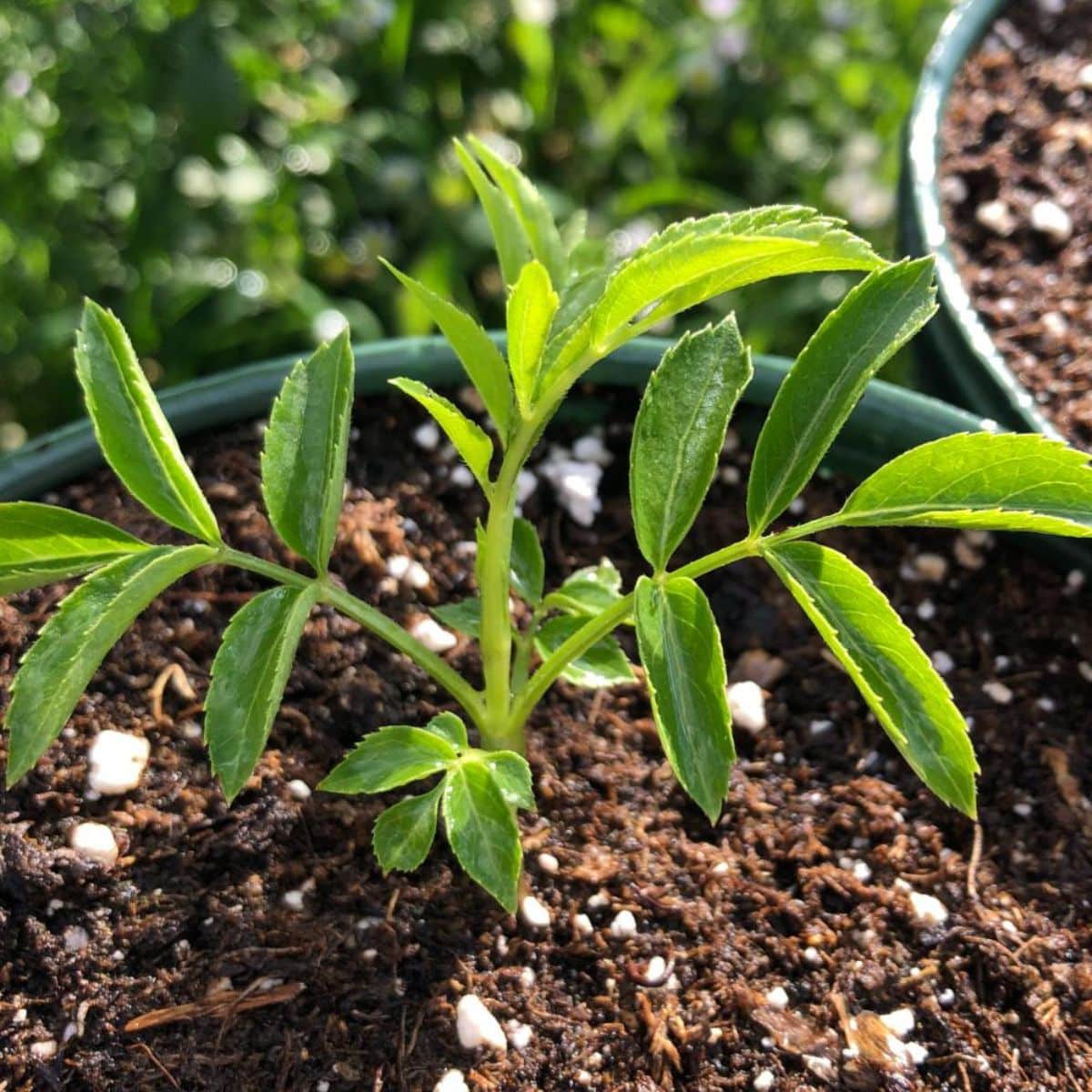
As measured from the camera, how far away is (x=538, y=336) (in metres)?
0.77

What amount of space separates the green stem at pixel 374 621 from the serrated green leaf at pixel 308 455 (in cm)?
2

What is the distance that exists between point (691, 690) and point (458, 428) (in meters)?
0.19

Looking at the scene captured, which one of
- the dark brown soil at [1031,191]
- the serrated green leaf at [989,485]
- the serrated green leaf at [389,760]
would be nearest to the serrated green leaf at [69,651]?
the serrated green leaf at [389,760]

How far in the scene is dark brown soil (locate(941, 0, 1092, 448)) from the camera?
4.22ft

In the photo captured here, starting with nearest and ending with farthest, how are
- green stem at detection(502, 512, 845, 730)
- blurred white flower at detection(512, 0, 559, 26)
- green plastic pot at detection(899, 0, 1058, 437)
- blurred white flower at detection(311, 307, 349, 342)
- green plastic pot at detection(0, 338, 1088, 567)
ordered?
1. green stem at detection(502, 512, 845, 730)
2. green plastic pot at detection(0, 338, 1088, 567)
3. green plastic pot at detection(899, 0, 1058, 437)
4. blurred white flower at detection(311, 307, 349, 342)
5. blurred white flower at detection(512, 0, 559, 26)

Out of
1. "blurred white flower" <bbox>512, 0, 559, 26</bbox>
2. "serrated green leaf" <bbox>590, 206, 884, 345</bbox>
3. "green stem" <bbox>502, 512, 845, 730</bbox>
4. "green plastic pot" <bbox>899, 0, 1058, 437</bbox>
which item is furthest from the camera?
"blurred white flower" <bbox>512, 0, 559, 26</bbox>

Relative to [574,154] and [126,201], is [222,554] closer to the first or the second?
[126,201]

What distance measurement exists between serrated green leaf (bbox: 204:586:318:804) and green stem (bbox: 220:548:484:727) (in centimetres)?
3

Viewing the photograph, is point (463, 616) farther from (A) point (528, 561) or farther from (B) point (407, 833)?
(B) point (407, 833)

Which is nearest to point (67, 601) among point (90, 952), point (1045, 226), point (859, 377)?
point (90, 952)

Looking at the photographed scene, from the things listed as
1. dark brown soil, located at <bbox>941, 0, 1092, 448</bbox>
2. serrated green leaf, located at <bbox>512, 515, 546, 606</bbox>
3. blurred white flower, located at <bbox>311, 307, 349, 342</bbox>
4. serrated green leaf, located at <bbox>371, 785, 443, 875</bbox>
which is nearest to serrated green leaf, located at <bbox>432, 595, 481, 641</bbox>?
serrated green leaf, located at <bbox>512, 515, 546, 606</bbox>

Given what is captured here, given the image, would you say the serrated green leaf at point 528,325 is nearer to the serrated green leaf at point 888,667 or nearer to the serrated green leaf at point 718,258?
the serrated green leaf at point 718,258

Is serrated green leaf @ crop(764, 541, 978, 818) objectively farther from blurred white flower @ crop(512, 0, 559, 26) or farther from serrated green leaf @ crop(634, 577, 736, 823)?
blurred white flower @ crop(512, 0, 559, 26)

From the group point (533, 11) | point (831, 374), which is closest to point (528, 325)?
point (831, 374)
